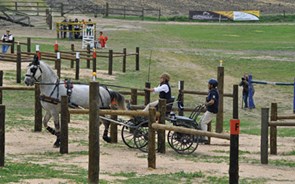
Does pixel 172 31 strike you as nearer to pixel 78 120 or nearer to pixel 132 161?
pixel 78 120

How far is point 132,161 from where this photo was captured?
1753 cm

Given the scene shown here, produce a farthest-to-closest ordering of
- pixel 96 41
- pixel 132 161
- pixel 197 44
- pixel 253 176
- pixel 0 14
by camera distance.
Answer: pixel 0 14 < pixel 197 44 < pixel 96 41 < pixel 132 161 < pixel 253 176

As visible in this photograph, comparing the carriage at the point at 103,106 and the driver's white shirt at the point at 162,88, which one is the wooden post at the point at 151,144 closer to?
the carriage at the point at 103,106

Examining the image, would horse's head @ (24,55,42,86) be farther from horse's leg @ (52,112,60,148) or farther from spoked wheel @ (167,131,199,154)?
spoked wheel @ (167,131,199,154)

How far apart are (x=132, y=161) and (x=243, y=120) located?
43.7 feet

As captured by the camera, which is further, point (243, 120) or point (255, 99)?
point (255, 99)

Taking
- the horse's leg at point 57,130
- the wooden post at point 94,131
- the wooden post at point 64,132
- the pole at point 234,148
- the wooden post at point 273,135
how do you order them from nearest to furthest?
1. the pole at point 234,148
2. the wooden post at point 94,131
3. the wooden post at point 64,132
4. the horse's leg at point 57,130
5. the wooden post at point 273,135

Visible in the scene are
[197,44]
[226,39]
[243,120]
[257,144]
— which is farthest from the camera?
[226,39]

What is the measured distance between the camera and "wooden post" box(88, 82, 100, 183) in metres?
13.4

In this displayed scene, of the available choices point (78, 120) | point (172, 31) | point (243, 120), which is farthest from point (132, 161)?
point (172, 31)

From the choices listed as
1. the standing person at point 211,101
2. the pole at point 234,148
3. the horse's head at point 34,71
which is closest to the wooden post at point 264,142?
the standing person at point 211,101

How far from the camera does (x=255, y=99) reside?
119 ft

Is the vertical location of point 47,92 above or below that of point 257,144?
above

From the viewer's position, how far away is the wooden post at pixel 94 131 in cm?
1338
